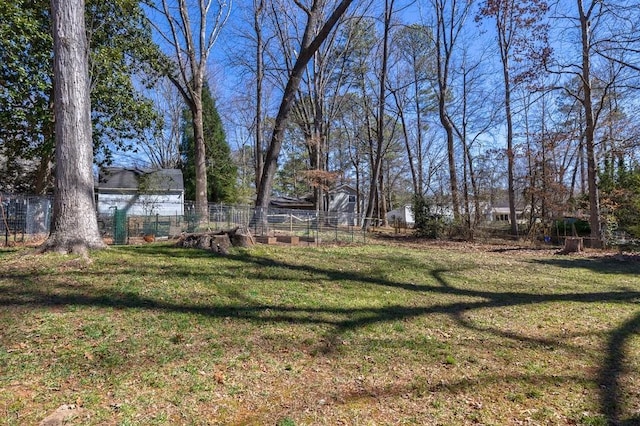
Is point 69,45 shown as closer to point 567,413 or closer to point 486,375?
point 486,375

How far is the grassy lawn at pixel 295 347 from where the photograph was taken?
293 centimetres

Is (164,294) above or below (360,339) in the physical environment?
above

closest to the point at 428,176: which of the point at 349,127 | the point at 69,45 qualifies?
the point at 349,127

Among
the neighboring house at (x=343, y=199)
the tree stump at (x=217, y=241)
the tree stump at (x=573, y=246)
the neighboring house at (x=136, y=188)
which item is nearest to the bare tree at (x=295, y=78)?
the tree stump at (x=217, y=241)

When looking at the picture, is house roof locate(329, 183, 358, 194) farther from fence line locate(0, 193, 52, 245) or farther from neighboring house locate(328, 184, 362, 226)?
fence line locate(0, 193, 52, 245)

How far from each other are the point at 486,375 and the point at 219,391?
8.03 feet

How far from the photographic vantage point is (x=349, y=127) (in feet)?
118

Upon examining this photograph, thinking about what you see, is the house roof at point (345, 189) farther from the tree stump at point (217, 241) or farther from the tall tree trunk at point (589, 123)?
the tree stump at point (217, 241)

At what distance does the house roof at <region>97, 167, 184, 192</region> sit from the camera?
22.7m

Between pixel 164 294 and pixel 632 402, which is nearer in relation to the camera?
pixel 632 402

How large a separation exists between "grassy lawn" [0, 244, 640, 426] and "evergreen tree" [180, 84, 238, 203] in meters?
23.1

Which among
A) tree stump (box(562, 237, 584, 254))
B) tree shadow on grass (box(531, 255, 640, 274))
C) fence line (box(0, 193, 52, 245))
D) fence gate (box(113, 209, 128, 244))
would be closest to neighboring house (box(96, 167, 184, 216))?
fence line (box(0, 193, 52, 245))

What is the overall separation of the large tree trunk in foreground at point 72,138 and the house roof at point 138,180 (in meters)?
16.8

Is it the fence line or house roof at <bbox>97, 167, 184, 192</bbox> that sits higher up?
house roof at <bbox>97, 167, 184, 192</bbox>
